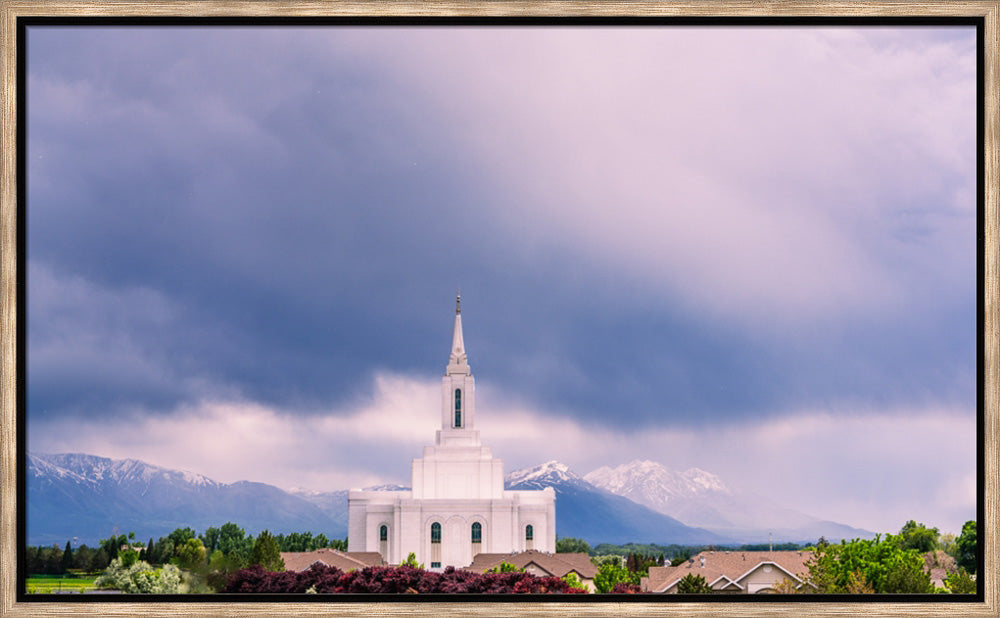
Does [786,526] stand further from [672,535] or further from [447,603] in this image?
[447,603]

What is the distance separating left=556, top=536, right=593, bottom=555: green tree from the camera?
35219mm

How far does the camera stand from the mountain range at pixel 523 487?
35344 millimetres

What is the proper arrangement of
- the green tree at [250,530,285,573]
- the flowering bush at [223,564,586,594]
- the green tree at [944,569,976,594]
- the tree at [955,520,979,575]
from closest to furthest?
1. the flowering bush at [223,564,586,594]
2. the green tree at [944,569,976,594]
3. the green tree at [250,530,285,573]
4. the tree at [955,520,979,575]

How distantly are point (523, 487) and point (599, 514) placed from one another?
124 inches

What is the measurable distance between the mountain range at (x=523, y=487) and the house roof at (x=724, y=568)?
40.2 ft

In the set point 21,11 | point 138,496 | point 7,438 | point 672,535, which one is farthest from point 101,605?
point 672,535

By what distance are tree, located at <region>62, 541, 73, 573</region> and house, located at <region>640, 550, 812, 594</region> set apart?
26.3ft

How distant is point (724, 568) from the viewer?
62.4 feet

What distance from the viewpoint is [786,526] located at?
37.3 metres

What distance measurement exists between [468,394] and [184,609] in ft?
95.5

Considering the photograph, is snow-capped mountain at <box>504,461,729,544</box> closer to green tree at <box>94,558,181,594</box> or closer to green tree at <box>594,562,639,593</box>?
green tree at <box>594,562,639,593</box>

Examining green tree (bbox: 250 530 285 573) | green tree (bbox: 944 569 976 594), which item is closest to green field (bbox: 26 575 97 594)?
green tree (bbox: 250 530 285 573)

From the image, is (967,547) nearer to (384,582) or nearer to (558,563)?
(558,563)

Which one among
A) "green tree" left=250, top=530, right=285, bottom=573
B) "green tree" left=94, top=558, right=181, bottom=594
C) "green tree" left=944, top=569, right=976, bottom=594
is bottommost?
"green tree" left=250, top=530, right=285, bottom=573
